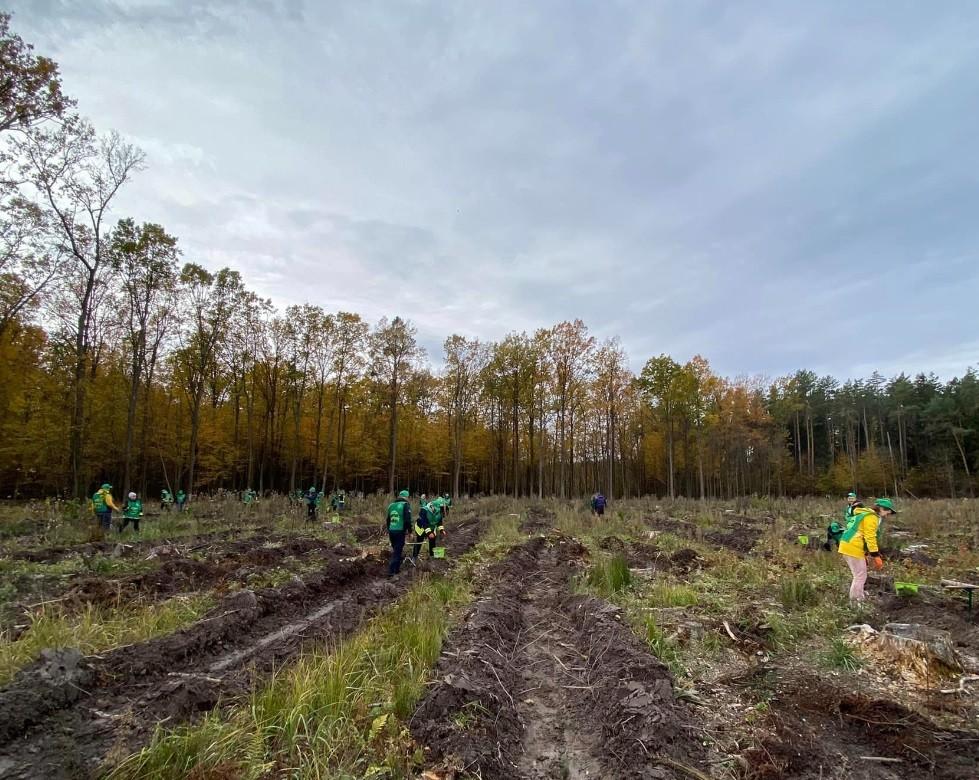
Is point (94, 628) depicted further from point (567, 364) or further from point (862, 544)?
point (567, 364)

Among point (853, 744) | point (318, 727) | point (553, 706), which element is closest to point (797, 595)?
point (853, 744)

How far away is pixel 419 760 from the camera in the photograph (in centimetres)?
364

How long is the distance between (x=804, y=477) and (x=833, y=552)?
53.2 metres

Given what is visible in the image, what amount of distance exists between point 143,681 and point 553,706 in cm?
420

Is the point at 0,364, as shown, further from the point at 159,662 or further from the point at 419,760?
the point at 419,760

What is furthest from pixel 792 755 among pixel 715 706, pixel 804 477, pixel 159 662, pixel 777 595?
pixel 804 477

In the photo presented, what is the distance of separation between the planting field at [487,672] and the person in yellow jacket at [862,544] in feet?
1.43

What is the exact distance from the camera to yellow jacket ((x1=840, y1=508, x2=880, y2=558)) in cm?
753

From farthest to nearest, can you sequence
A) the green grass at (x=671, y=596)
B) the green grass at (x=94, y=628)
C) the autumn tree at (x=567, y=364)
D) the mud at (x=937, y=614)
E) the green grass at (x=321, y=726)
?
the autumn tree at (x=567, y=364), the green grass at (x=671, y=596), the mud at (x=937, y=614), the green grass at (x=94, y=628), the green grass at (x=321, y=726)

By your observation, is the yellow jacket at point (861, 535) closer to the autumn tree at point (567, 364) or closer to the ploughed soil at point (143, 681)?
the ploughed soil at point (143, 681)

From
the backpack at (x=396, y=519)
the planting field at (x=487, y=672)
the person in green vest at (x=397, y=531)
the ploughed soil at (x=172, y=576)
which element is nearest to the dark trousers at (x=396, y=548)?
the person in green vest at (x=397, y=531)

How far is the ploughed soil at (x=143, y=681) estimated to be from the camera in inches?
155

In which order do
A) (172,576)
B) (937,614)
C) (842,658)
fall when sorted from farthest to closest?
1. (172,576)
2. (937,614)
3. (842,658)

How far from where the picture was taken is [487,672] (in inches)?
204
